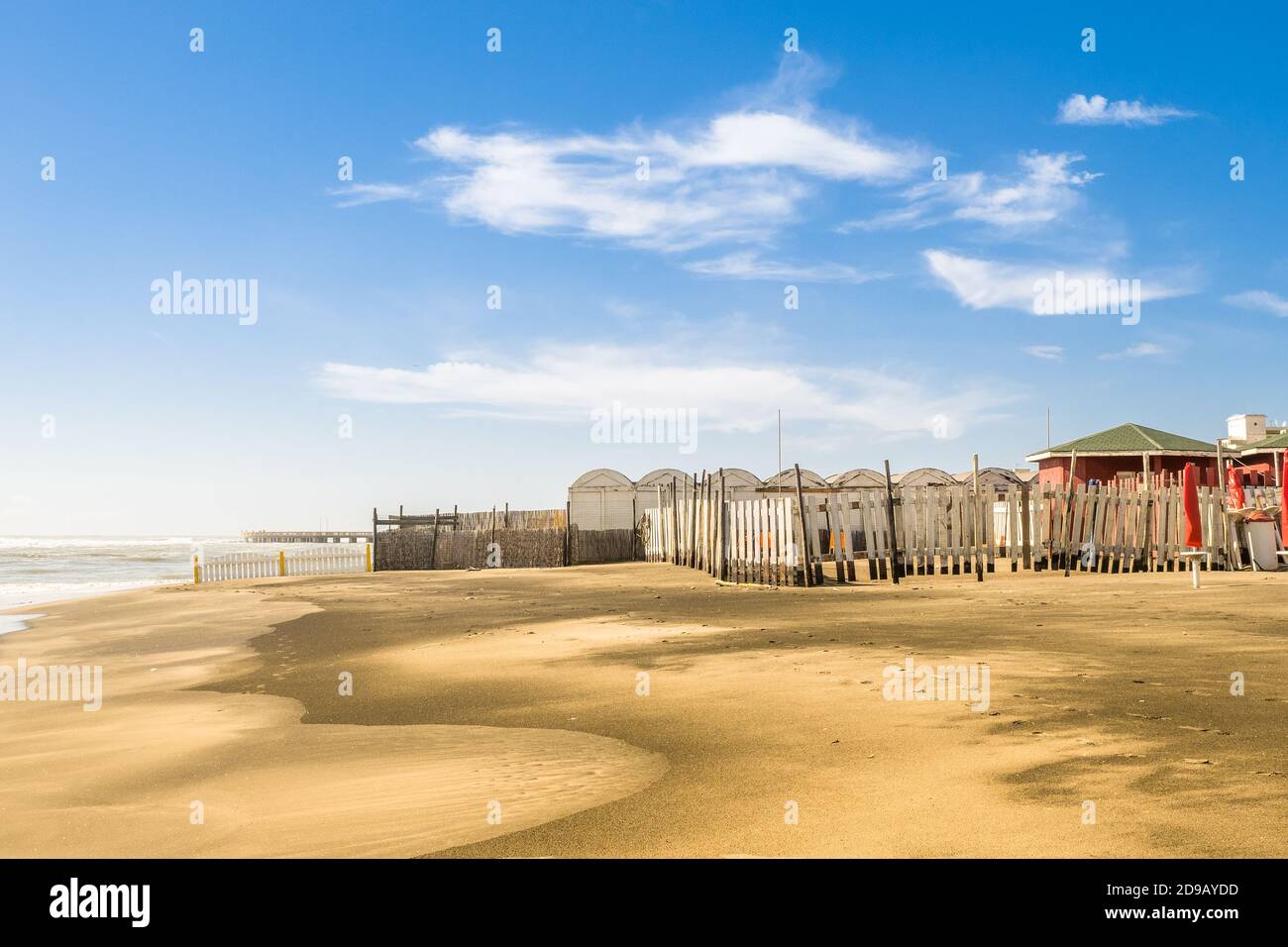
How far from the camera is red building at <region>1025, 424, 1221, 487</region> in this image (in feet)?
115

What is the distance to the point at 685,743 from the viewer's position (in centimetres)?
620

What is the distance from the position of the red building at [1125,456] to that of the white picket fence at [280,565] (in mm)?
25538

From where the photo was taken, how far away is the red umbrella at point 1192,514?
1588cm

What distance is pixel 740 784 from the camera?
202 inches

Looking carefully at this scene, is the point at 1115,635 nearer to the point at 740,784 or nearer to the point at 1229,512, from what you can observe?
the point at 740,784

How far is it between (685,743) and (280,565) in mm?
28176

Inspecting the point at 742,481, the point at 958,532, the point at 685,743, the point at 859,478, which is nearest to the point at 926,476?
the point at 859,478

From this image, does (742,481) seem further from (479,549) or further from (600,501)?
(479,549)

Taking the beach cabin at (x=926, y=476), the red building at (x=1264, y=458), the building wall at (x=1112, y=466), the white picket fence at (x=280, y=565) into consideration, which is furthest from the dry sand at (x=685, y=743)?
the beach cabin at (x=926, y=476)

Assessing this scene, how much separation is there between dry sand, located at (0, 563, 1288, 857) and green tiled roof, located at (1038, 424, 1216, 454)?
2425 centimetres
